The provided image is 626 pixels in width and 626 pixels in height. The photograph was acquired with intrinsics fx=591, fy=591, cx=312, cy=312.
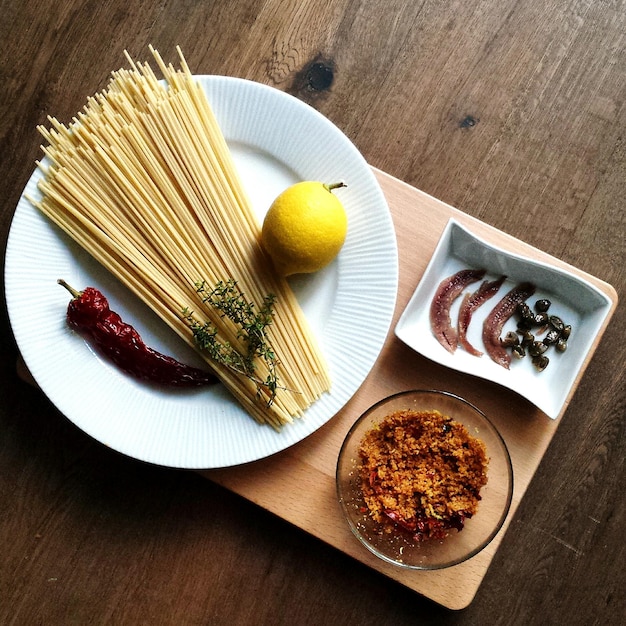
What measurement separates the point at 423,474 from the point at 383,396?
19cm

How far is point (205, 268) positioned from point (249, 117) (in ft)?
1.17

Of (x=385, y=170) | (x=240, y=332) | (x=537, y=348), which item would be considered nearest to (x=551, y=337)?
(x=537, y=348)

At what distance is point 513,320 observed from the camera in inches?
53.7

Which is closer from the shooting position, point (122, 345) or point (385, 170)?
point (122, 345)

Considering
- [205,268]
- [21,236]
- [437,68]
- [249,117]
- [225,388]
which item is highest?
[437,68]

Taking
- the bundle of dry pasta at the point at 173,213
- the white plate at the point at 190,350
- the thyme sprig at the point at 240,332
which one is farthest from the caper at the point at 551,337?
the thyme sprig at the point at 240,332

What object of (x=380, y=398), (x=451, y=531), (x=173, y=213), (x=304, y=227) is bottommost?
(x=451, y=531)

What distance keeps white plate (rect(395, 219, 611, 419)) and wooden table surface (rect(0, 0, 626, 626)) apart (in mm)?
166

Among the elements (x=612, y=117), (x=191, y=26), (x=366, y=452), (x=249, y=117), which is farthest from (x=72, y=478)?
(x=612, y=117)

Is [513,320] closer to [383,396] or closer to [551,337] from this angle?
[551,337]

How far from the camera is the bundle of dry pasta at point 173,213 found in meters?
1.24

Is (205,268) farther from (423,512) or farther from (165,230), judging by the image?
(423,512)

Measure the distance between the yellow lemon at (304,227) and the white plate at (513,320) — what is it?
0.25 meters

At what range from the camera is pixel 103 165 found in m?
1.25
